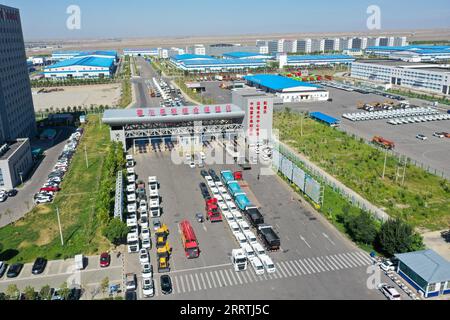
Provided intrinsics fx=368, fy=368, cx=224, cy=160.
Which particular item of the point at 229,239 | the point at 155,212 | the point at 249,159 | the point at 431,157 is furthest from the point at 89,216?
the point at 431,157

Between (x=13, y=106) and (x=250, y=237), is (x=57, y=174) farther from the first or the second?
(x=250, y=237)

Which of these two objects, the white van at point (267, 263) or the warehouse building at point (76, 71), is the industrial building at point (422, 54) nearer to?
the warehouse building at point (76, 71)

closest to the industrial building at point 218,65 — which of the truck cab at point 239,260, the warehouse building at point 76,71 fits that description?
the warehouse building at point 76,71

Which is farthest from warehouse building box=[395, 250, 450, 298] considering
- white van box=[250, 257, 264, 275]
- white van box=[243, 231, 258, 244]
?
white van box=[243, 231, 258, 244]

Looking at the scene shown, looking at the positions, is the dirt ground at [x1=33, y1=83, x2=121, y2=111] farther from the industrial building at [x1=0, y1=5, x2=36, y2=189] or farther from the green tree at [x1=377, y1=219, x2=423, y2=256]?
the green tree at [x1=377, y1=219, x2=423, y2=256]

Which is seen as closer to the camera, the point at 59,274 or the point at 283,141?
the point at 59,274

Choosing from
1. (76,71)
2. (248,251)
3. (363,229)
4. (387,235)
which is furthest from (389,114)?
(76,71)
